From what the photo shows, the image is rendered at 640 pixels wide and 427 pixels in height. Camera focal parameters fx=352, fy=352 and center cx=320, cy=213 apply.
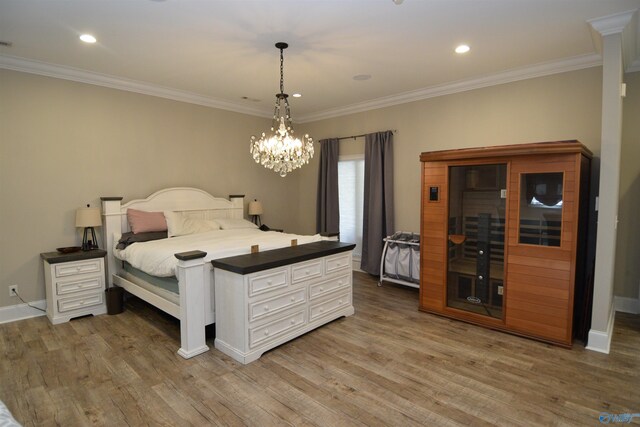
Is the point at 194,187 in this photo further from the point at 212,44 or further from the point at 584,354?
the point at 584,354

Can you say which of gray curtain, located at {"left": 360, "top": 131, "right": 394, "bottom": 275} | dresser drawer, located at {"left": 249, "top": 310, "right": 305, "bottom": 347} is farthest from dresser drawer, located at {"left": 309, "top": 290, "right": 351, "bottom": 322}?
gray curtain, located at {"left": 360, "top": 131, "right": 394, "bottom": 275}

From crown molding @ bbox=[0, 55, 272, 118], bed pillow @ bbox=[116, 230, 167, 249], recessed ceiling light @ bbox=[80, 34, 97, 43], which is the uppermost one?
recessed ceiling light @ bbox=[80, 34, 97, 43]

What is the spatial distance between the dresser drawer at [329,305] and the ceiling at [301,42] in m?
2.48

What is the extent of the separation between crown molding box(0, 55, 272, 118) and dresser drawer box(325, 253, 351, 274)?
317 centimetres

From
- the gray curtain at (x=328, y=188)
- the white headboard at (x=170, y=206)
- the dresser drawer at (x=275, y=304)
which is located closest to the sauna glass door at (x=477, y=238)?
Answer: the dresser drawer at (x=275, y=304)

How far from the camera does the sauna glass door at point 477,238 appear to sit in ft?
11.2

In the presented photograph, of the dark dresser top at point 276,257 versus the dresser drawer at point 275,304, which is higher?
the dark dresser top at point 276,257

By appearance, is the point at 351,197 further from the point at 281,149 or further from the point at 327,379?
the point at 327,379

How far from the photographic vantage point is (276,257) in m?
3.12

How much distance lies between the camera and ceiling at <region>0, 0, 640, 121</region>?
2637 millimetres

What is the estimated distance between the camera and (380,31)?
9.88 feet

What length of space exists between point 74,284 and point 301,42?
3.41 meters

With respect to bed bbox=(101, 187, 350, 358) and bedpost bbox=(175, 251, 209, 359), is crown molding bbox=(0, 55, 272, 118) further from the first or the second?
bedpost bbox=(175, 251, 209, 359)

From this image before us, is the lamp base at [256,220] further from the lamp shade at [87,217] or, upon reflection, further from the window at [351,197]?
the lamp shade at [87,217]
